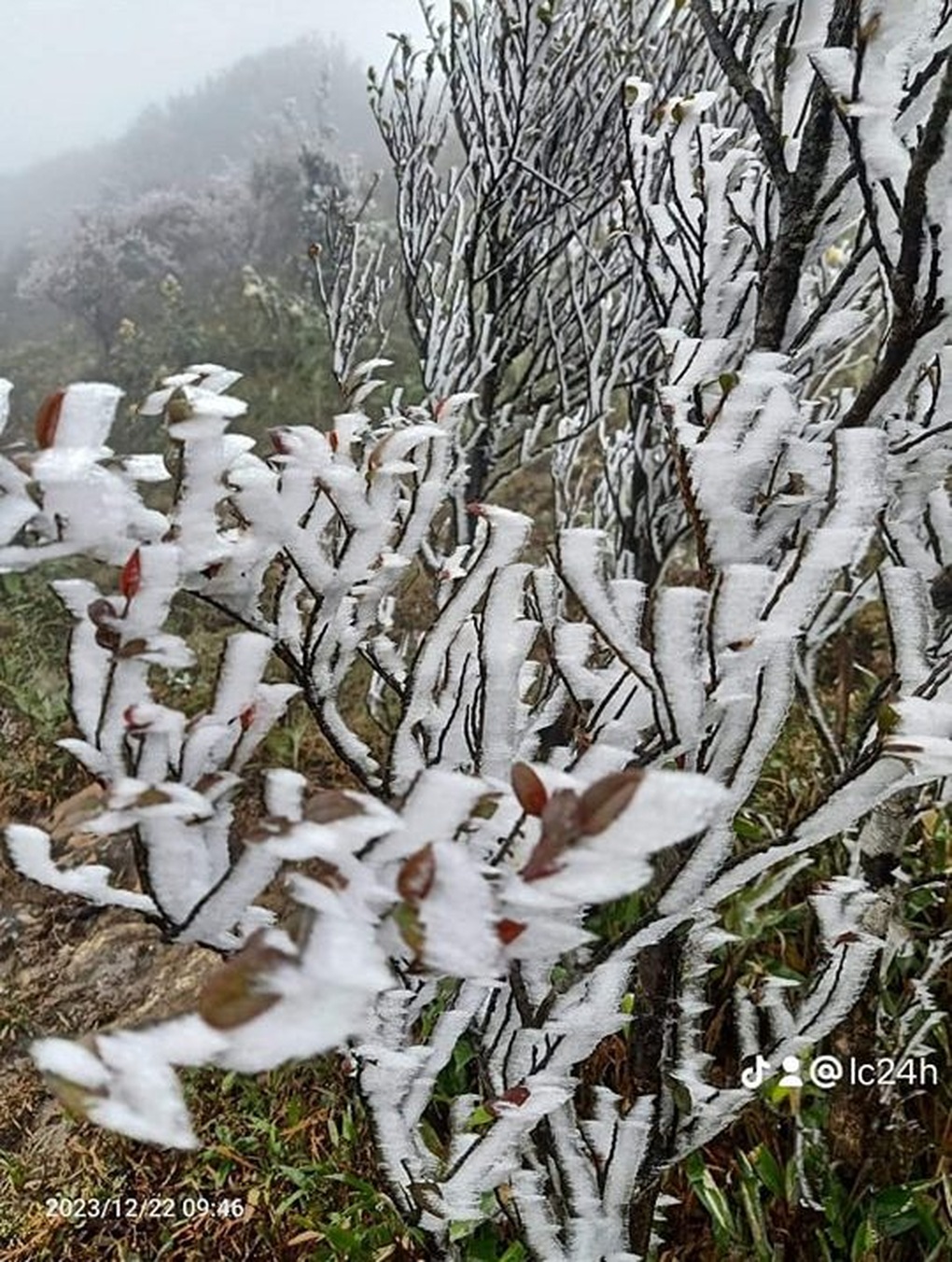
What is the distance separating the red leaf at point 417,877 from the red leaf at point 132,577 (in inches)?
14.5

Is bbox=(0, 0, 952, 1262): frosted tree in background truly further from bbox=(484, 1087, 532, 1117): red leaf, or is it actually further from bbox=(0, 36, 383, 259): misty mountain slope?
bbox=(0, 36, 383, 259): misty mountain slope

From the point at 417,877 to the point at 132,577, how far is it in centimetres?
38

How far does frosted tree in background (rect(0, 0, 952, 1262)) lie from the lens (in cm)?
52

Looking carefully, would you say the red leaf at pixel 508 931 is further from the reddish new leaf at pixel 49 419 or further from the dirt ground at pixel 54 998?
the dirt ground at pixel 54 998

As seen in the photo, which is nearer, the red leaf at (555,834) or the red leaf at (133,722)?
the red leaf at (555,834)

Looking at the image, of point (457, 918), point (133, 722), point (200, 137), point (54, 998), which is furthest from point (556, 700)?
point (200, 137)

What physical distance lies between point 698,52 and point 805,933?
2.41 metres

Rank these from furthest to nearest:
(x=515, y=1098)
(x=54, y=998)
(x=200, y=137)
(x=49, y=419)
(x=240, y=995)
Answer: (x=200, y=137) → (x=54, y=998) → (x=515, y=1098) → (x=49, y=419) → (x=240, y=995)

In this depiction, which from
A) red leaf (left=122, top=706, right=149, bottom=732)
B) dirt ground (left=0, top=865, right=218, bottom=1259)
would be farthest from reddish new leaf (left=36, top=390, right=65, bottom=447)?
dirt ground (left=0, top=865, right=218, bottom=1259)

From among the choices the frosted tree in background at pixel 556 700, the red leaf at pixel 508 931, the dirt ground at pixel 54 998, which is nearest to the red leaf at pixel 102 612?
the frosted tree in background at pixel 556 700

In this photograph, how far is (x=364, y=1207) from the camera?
1771 millimetres

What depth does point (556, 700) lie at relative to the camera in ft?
4.10

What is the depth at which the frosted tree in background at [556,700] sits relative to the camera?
1.70 feet

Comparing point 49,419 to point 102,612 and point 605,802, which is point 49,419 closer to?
point 102,612
